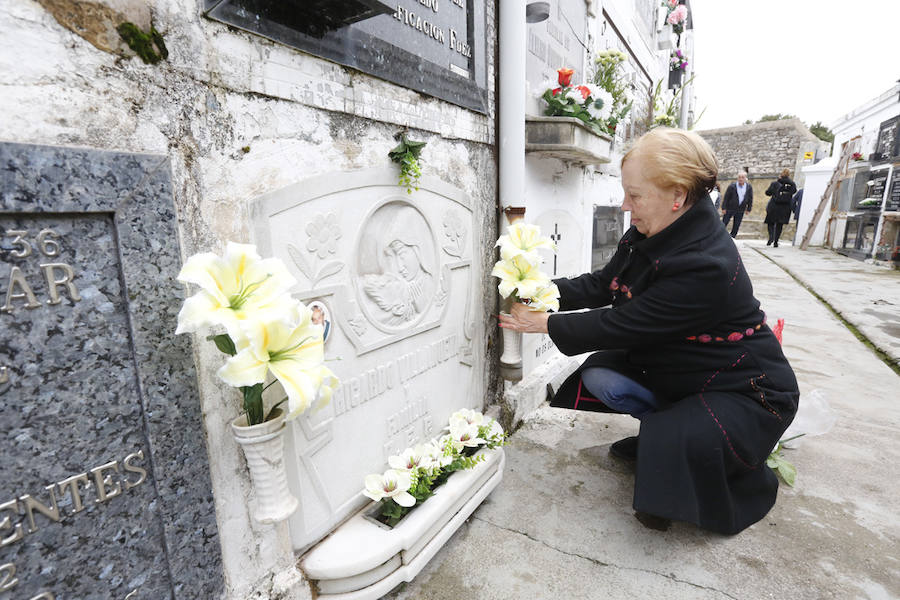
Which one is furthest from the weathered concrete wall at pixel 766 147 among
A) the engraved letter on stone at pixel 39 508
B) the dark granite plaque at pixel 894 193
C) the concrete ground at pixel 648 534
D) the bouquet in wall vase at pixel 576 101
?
the engraved letter on stone at pixel 39 508

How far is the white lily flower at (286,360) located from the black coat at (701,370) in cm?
119

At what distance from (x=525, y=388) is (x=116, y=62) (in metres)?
2.47

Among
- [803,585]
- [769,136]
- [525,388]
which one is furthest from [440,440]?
[769,136]

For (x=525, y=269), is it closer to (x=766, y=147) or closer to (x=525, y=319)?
(x=525, y=319)

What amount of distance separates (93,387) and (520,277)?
1654 mm

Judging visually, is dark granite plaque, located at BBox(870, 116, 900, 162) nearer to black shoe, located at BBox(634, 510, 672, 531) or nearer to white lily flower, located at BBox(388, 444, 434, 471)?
black shoe, located at BBox(634, 510, 672, 531)

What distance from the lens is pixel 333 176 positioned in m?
1.50

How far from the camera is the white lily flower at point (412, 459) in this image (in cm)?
184

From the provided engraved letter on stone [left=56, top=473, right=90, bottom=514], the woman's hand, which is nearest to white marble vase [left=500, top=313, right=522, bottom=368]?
the woman's hand

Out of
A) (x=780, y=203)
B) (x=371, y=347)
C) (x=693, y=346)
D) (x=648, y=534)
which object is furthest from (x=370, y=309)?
(x=780, y=203)

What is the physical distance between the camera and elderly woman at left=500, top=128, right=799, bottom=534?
175 cm

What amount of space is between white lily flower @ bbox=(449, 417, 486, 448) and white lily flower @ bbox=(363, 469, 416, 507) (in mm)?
341

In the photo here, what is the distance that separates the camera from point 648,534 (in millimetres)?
1899

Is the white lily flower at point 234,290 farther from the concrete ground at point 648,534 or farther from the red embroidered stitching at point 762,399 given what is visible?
the red embroidered stitching at point 762,399
